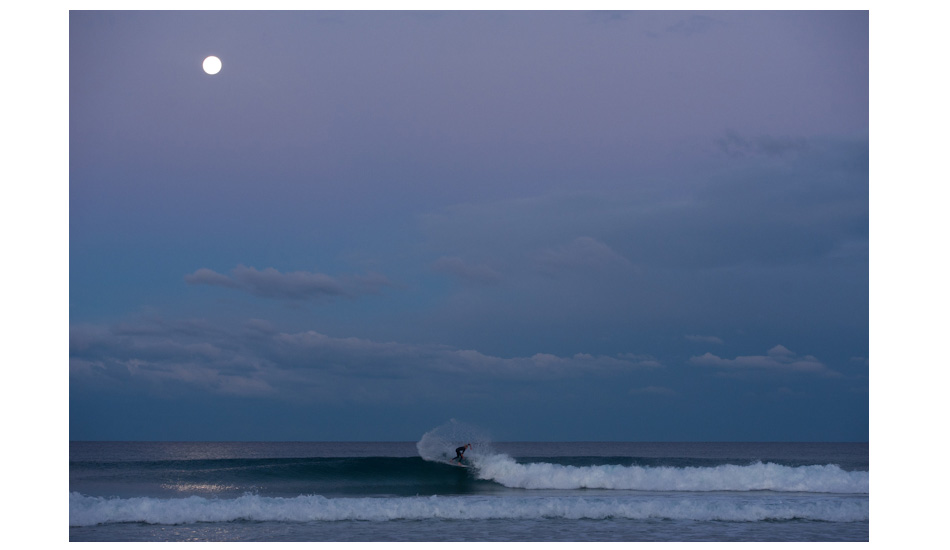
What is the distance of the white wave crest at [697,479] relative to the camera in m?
21.1

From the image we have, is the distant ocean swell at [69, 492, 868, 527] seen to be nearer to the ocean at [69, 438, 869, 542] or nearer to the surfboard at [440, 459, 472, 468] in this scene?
the ocean at [69, 438, 869, 542]

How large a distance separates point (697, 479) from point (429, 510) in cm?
968

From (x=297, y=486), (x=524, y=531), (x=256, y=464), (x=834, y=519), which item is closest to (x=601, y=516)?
(x=524, y=531)

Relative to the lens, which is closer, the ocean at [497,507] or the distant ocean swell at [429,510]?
the ocean at [497,507]

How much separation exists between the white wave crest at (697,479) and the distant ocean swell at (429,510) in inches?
190

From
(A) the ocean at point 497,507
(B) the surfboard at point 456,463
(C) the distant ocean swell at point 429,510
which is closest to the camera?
(A) the ocean at point 497,507

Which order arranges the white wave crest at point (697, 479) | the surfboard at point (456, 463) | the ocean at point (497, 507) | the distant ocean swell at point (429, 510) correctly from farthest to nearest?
1. the surfboard at point (456, 463)
2. the white wave crest at point (697, 479)
3. the distant ocean swell at point (429, 510)
4. the ocean at point (497, 507)

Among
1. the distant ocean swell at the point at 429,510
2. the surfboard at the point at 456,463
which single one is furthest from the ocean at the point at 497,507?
the surfboard at the point at 456,463

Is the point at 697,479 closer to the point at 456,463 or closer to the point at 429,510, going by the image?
the point at 456,463

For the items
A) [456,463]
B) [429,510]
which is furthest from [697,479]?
[429,510]

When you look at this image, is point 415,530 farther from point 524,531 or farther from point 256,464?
point 256,464

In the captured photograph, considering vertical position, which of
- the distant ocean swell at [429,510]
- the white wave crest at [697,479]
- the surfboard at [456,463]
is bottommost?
the surfboard at [456,463]

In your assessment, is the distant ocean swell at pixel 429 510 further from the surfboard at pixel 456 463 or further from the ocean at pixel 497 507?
the surfboard at pixel 456 463
